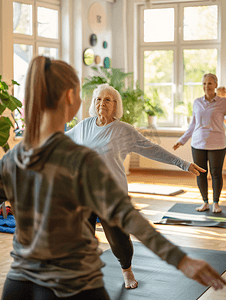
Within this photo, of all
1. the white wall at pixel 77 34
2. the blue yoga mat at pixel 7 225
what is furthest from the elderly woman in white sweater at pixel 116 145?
the white wall at pixel 77 34

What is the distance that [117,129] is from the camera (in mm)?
2578

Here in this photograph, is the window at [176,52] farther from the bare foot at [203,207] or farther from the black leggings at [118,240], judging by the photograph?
the black leggings at [118,240]

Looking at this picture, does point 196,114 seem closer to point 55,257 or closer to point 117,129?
point 117,129

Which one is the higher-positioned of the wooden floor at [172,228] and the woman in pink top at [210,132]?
the woman in pink top at [210,132]

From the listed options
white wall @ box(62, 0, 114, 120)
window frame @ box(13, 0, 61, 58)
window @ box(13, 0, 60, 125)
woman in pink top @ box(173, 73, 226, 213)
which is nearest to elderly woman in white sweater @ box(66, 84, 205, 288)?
woman in pink top @ box(173, 73, 226, 213)

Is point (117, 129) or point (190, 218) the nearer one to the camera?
point (117, 129)

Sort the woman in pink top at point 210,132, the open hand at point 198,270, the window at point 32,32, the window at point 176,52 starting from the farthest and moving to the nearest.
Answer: the window at point 176,52
the window at point 32,32
the woman in pink top at point 210,132
the open hand at point 198,270

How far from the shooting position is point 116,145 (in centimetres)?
255

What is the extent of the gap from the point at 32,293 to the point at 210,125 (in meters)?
4.12

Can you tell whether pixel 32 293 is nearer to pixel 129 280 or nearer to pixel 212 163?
pixel 129 280

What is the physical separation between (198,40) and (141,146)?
18.7 feet

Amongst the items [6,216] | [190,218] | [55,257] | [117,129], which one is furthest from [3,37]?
[55,257]

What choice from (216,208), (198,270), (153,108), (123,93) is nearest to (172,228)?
(216,208)

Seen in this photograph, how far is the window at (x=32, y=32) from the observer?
20.5 feet
